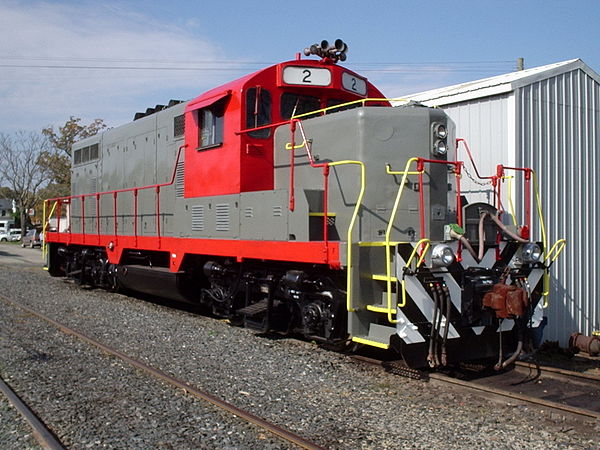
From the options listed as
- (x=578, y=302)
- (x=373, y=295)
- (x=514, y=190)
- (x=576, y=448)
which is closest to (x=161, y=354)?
(x=373, y=295)

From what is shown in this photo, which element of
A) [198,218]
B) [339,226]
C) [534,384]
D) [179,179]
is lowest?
[534,384]

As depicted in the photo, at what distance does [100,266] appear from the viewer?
1197 cm

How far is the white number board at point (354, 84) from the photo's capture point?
7230 mm

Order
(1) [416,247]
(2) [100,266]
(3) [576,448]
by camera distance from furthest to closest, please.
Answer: (2) [100,266]
(1) [416,247]
(3) [576,448]

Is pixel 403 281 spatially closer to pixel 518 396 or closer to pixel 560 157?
pixel 518 396

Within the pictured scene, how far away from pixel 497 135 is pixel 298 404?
5.69 meters

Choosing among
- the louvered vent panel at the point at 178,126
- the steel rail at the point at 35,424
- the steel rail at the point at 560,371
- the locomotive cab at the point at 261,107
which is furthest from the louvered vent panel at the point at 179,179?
the steel rail at the point at 560,371

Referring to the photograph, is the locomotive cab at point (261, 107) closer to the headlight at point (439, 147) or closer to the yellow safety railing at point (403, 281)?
the headlight at point (439, 147)

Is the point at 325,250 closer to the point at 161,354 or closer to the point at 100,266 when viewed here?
the point at 161,354

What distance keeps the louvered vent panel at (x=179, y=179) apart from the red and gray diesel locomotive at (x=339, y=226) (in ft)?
0.08

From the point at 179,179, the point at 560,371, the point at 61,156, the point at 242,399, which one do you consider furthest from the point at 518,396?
the point at 61,156

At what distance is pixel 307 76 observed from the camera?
7.03 metres

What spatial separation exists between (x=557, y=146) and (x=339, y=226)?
191 inches

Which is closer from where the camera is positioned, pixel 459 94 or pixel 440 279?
pixel 440 279
